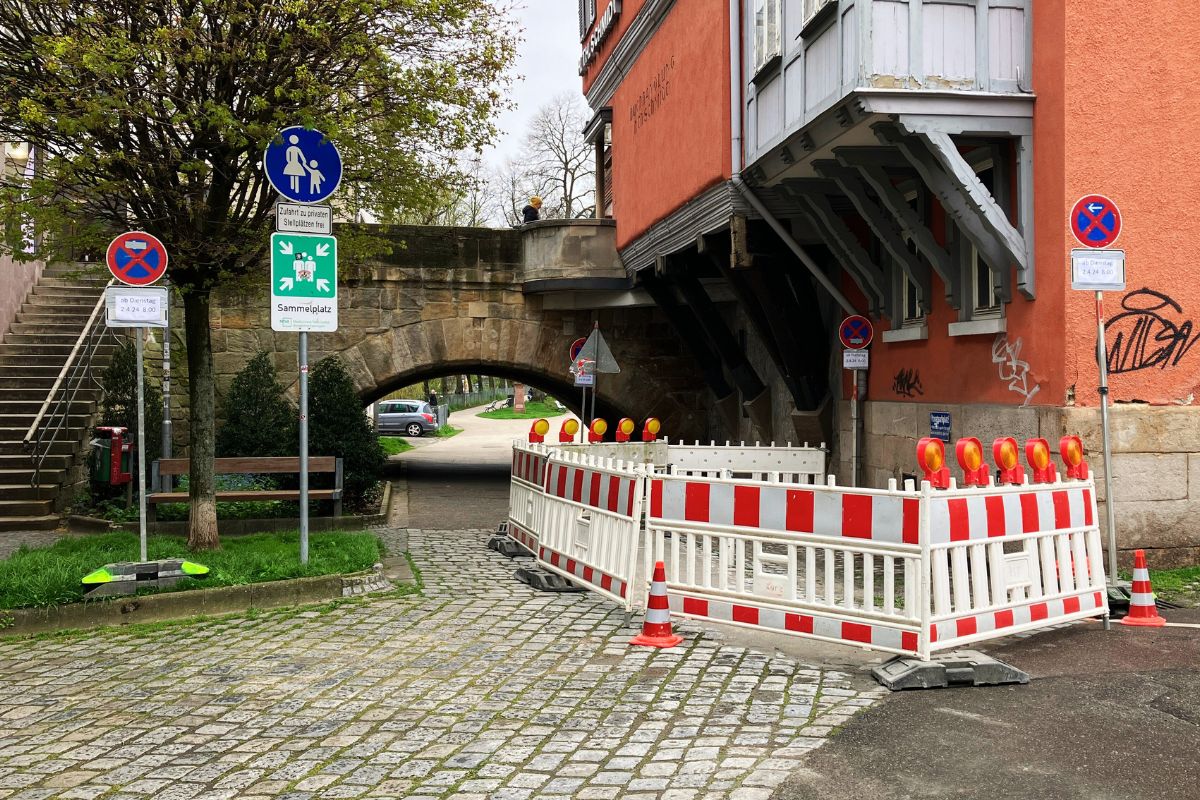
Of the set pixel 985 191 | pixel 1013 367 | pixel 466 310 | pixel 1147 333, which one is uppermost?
pixel 985 191

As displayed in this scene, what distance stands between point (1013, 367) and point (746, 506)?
3787 millimetres

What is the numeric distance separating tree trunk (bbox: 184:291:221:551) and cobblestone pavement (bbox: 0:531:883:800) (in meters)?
2.29

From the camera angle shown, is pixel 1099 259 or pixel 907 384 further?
pixel 907 384

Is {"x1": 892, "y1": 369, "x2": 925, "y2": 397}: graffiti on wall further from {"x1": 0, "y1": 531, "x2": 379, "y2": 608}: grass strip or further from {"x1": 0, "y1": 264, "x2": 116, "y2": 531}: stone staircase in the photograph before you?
{"x1": 0, "y1": 264, "x2": 116, "y2": 531}: stone staircase

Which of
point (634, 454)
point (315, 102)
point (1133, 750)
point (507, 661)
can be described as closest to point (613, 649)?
point (507, 661)

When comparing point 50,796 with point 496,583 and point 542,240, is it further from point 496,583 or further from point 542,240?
point 542,240

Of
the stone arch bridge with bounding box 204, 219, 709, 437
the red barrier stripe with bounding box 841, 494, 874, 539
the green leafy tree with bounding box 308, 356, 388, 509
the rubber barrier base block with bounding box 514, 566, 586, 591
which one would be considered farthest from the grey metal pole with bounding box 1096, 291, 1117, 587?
the stone arch bridge with bounding box 204, 219, 709, 437

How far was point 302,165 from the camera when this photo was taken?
8984 millimetres

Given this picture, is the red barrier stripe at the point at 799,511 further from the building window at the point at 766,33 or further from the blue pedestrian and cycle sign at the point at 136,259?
the building window at the point at 766,33

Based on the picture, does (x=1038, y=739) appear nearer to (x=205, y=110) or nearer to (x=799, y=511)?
(x=799, y=511)

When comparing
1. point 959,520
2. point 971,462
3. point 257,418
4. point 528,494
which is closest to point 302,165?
point 528,494

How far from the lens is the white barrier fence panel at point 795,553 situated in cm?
604

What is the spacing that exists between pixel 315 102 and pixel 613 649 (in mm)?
5230

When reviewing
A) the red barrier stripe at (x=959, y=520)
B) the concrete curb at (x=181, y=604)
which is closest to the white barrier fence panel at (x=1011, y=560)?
the red barrier stripe at (x=959, y=520)
